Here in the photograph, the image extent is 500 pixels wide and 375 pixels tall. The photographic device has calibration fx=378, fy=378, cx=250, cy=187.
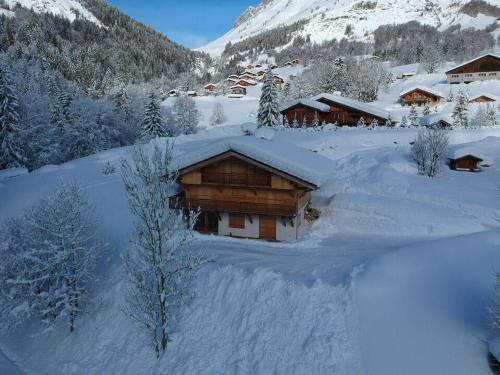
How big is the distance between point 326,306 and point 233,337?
3630 millimetres

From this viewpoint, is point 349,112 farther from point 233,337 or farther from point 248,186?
point 233,337

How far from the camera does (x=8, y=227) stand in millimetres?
19016

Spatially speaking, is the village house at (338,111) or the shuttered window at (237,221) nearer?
the shuttered window at (237,221)

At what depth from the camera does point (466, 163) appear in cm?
3169

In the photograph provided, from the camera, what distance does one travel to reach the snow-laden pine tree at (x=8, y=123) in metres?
39.9

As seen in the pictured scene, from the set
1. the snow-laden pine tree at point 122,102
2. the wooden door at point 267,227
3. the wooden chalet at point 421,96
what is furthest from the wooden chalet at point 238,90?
the wooden door at point 267,227

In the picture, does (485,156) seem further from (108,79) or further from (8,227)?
(108,79)

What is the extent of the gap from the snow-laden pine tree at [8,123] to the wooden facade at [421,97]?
64832 millimetres

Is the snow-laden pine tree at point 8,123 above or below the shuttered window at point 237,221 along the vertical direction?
above

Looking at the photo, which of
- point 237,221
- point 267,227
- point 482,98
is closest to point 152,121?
point 237,221

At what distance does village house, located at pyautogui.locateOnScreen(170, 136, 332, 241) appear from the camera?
774 inches

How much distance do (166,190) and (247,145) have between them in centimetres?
786

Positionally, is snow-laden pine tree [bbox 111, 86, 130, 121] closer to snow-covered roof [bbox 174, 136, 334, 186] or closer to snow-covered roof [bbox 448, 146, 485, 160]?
snow-covered roof [bbox 174, 136, 334, 186]

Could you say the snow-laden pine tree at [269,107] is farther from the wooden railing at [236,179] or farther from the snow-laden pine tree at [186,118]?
the wooden railing at [236,179]
